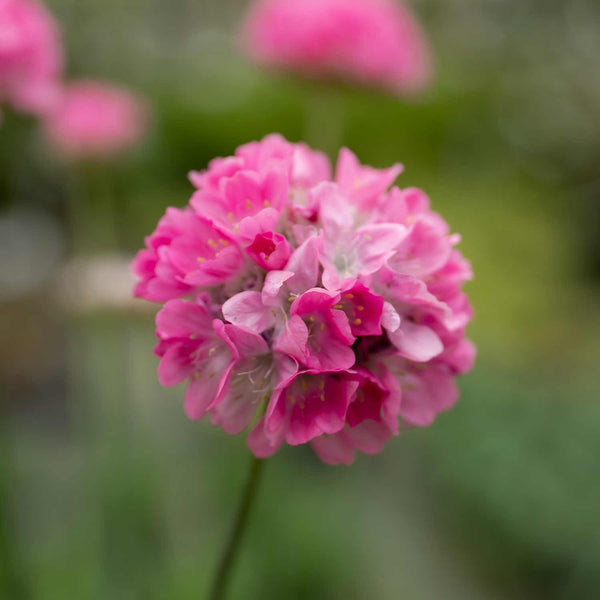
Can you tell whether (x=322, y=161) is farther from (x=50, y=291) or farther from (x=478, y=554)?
(x=50, y=291)

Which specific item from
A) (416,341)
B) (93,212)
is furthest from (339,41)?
(93,212)

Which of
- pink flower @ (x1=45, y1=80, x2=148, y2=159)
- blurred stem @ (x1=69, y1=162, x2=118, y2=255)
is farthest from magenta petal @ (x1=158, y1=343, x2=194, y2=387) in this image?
blurred stem @ (x1=69, y1=162, x2=118, y2=255)

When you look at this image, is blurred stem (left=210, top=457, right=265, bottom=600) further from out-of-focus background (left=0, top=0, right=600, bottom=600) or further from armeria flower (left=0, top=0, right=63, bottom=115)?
armeria flower (left=0, top=0, right=63, bottom=115)

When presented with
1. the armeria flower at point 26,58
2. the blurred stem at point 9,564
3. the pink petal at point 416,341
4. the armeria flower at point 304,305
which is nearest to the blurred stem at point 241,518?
the armeria flower at point 304,305

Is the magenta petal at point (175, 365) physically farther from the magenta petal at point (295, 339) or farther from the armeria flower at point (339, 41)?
the armeria flower at point (339, 41)

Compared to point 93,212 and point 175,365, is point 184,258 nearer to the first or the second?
point 175,365

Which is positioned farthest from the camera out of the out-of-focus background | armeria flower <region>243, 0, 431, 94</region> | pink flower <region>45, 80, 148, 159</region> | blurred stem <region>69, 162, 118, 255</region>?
blurred stem <region>69, 162, 118, 255</region>

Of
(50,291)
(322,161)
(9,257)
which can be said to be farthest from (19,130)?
(322,161)
